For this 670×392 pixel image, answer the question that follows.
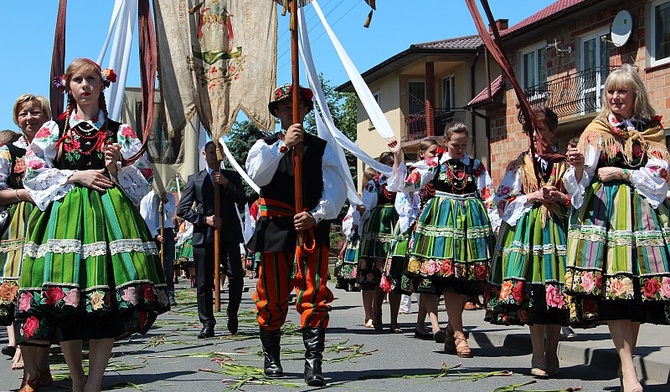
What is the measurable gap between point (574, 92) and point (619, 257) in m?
21.9

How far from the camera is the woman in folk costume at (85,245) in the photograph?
5.54 metres

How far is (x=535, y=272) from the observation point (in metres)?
7.40

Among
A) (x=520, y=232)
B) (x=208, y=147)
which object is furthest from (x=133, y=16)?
(x=520, y=232)

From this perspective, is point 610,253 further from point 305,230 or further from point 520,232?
point 305,230

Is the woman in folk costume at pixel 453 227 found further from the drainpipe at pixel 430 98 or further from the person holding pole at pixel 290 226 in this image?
the drainpipe at pixel 430 98

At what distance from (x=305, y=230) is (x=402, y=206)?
12.4ft

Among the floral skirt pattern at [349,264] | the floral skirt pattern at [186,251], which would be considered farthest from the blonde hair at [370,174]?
the floral skirt pattern at [186,251]

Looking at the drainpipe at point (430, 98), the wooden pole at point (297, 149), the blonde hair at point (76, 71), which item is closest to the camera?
the blonde hair at point (76, 71)

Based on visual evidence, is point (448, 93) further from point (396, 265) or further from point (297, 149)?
point (297, 149)

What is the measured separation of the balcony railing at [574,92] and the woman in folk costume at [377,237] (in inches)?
590

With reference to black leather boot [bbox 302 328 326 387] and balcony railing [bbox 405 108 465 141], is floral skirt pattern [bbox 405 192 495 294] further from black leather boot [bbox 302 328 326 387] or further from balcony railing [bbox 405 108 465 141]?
balcony railing [bbox 405 108 465 141]

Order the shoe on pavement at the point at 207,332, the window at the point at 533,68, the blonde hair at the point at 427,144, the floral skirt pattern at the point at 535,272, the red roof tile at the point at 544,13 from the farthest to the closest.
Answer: the window at the point at 533,68
the red roof tile at the point at 544,13
the shoe on pavement at the point at 207,332
the blonde hair at the point at 427,144
the floral skirt pattern at the point at 535,272

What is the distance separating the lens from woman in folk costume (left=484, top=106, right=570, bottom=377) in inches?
288

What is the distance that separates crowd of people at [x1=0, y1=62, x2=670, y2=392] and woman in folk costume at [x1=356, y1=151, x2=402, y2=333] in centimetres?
133
